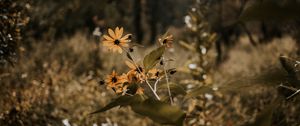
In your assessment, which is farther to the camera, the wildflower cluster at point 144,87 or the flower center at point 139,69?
the flower center at point 139,69

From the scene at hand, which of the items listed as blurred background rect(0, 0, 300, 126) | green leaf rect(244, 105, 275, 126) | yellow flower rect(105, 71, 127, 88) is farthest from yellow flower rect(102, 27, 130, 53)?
green leaf rect(244, 105, 275, 126)

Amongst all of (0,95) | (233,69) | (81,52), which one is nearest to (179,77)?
(233,69)

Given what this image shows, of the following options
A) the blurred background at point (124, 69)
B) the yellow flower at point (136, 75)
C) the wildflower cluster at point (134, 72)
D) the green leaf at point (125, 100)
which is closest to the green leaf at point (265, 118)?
the blurred background at point (124, 69)

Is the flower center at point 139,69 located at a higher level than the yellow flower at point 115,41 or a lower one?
lower

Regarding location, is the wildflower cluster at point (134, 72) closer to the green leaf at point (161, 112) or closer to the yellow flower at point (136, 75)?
the yellow flower at point (136, 75)

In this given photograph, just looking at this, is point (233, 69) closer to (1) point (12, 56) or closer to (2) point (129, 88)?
(1) point (12, 56)

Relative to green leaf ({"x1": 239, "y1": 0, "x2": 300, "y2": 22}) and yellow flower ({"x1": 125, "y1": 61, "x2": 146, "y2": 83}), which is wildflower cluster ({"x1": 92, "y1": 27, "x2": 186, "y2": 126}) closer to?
yellow flower ({"x1": 125, "y1": 61, "x2": 146, "y2": 83})
